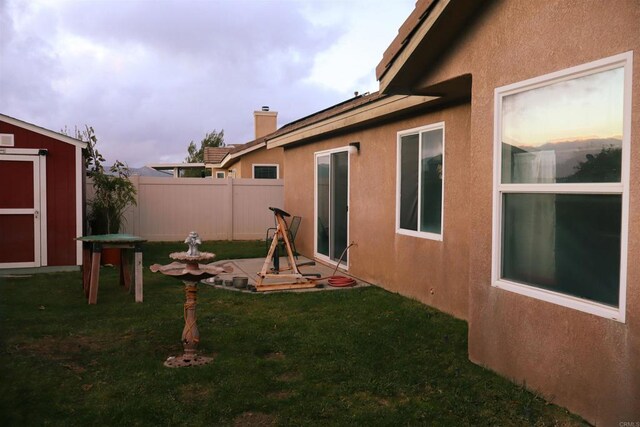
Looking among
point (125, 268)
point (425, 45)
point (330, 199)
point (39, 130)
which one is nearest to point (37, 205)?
point (39, 130)

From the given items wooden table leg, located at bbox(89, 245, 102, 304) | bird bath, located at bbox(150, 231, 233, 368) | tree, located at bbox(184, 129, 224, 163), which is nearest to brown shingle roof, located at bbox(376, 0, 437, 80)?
bird bath, located at bbox(150, 231, 233, 368)

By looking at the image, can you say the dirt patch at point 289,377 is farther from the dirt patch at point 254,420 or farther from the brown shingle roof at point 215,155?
the brown shingle roof at point 215,155

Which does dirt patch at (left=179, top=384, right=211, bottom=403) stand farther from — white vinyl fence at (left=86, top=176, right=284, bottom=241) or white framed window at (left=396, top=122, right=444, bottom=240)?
white vinyl fence at (left=86, top=176, right=284, bottom=241)

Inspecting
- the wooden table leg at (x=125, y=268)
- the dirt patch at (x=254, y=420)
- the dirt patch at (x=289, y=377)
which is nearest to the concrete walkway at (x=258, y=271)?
the wooden table leg at (x=125, y=268)

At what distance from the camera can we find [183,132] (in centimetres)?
4247

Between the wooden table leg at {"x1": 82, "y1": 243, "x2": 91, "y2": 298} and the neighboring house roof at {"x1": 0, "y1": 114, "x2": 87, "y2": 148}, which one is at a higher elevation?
the neighboring house roof at {"x1": 0, "y1": 114, "x2": 87, "y2": 148}

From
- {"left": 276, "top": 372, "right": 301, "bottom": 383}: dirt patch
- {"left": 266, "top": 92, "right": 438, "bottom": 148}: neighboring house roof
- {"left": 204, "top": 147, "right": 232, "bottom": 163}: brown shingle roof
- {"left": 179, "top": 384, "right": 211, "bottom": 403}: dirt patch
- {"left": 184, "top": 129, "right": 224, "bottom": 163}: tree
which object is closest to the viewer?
{"left": 179, "top": 384, "right": 211, "bottom": 403}: dirt patch

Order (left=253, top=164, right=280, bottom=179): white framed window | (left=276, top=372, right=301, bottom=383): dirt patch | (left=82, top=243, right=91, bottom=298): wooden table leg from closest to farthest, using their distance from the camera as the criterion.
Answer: (left=276, top=372, right=301, bottom=383): dirt patch → (left=82, top=243, right=91, bottom=298): wooden table leg → (left=253, top=164, right=280, bottom=179): white framed window

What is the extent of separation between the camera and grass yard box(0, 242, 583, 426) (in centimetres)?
360

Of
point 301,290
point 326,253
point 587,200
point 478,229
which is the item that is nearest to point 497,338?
point 478,229

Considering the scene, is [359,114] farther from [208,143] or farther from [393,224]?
[208,143]

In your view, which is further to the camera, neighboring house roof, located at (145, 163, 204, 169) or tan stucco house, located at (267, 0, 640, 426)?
neighboring house roof, located at (145, 163, 204, 169)

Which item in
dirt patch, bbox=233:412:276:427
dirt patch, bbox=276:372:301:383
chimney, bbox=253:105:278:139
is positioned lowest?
dirt patch, bbox=233:412:276:427

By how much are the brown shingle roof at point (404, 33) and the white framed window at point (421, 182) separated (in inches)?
54.8
